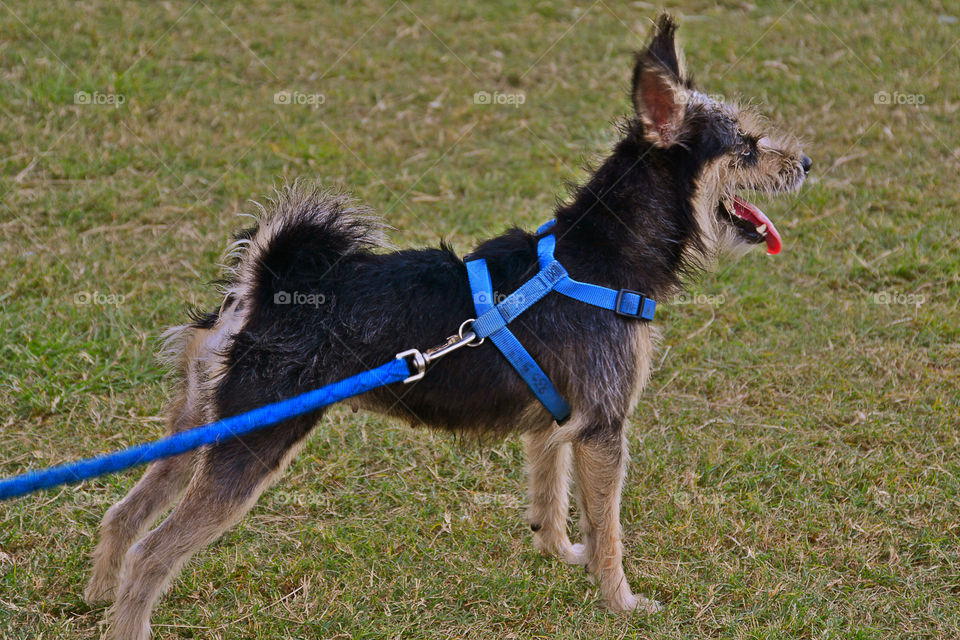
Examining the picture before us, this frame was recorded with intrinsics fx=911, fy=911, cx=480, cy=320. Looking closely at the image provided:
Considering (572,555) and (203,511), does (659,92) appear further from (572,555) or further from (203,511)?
(203,511)

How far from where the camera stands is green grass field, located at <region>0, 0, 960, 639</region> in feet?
13.2

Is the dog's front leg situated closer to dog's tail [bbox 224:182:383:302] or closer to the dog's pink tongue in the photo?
the dog's pink tongue

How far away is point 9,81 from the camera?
798cm

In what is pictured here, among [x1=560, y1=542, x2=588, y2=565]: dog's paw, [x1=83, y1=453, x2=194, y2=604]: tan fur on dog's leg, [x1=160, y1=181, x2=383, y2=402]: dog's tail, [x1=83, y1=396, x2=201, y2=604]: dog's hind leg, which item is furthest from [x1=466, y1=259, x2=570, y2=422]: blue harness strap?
[x1=83, y1=453, x2=194, y2=604]: tan fur on dog's leg

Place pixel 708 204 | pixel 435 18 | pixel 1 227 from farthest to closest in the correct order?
pixel 435 18 → pixel 1 227 → pixel 708 204

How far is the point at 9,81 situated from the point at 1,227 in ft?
7.04

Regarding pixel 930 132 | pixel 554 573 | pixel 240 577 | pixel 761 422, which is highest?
pixel 930 132

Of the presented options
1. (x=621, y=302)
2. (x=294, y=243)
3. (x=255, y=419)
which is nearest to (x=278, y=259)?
(x=294, y=243)

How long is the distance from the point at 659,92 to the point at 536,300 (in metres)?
0.99

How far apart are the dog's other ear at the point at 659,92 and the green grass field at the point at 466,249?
187 centimetres

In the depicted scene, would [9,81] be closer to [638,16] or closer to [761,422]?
[638,16]

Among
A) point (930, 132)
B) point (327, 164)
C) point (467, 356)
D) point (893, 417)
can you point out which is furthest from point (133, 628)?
point (930, 132)

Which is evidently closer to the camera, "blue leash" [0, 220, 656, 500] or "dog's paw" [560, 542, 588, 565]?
"blue leash" [0, 220, 656, 500]

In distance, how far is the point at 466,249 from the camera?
6.33 metres
